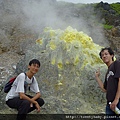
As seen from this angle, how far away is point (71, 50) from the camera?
5266mm

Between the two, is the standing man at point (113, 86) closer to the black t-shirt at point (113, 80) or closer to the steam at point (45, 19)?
the black t-shirt at point (113, 80)

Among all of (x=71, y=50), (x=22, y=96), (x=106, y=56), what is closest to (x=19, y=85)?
(x=22, y=96)

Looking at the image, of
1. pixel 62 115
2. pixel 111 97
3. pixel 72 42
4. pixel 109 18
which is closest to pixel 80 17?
pixel 109 18

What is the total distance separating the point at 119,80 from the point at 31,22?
12155 mm

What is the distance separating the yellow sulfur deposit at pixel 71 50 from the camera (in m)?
5.15

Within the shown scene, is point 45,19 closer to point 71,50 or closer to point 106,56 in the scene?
point 71,50

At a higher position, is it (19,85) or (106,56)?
(106,56)

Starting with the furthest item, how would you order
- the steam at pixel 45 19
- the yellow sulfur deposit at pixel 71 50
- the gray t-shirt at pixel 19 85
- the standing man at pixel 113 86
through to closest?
the steam at pixel 45 19, the yellow sulfur deposit at pixel 71 50, the gray t-shirt at pixel 19 85, the standing man at pixel 113 86

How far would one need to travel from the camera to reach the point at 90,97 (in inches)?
186

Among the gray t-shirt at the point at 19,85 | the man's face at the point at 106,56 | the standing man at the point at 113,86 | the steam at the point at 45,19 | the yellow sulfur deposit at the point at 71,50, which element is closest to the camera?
the standing man at the point at 113,86

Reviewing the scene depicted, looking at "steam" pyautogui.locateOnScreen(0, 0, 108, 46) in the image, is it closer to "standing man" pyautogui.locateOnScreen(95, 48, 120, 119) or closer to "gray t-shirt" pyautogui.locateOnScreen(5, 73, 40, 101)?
"gray t-shirt" pyautogui.locateOnScreen(5, 73, 40, 101)

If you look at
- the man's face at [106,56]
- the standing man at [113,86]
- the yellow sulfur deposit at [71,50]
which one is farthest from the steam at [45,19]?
the standing man at [113,86]

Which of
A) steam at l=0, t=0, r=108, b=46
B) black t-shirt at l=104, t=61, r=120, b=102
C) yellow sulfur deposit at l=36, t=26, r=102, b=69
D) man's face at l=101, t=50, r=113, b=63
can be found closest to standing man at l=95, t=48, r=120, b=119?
black t-shirt at l=104, t=61, r=120, b=102

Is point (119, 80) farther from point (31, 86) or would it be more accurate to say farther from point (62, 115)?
point (62, 115)
